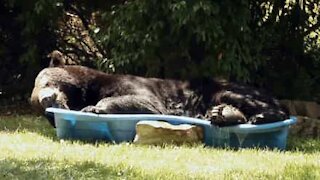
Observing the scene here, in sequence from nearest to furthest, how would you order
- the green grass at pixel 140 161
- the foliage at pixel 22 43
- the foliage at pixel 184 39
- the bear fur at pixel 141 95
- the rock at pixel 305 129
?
1. the green grass at pixel 140 161
2. the bear fur at pixel 141 95
3. the rock at pixel 305 129
4. the foliage at pixel 184 39
5. the foliage at pixel 22 43

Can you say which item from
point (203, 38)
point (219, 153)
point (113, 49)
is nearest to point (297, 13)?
point (203, 38)

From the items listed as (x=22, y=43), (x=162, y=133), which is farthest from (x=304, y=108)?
(x=22, y=43)

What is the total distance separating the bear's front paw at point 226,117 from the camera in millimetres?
6605

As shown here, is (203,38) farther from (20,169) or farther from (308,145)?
(20,169)

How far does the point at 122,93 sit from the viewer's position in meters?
7.42

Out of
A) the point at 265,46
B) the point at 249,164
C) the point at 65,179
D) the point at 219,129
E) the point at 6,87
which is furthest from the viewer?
the point at 6,87

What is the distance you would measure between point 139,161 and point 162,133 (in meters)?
0.97

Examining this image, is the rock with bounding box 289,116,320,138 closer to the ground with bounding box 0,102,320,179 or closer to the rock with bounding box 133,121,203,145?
the ground with bounding box 0,102,320,179

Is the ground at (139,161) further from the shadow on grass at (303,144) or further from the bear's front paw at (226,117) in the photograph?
the bear's front paw at (226,117)

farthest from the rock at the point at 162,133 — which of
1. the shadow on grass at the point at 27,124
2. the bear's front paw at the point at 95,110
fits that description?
the shadow on grass at the point at 27,124

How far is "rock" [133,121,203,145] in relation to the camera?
6488 millimetres

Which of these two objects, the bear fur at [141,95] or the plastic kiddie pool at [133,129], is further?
the bear fur at [141,95]

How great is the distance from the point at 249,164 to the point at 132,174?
3.67 feet

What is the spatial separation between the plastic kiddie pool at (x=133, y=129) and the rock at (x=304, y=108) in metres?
2.45
